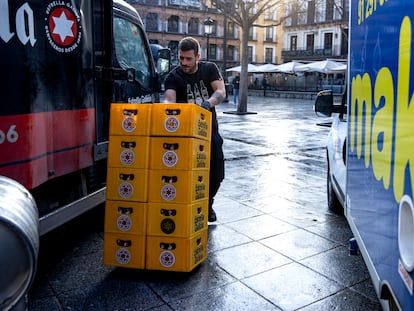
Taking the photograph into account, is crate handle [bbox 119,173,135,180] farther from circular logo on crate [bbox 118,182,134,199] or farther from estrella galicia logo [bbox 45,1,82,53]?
estrella galicia logo [bbox 45,1,82,53]

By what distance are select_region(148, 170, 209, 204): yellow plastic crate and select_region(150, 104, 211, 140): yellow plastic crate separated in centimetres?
29

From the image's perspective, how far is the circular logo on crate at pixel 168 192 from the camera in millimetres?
3576

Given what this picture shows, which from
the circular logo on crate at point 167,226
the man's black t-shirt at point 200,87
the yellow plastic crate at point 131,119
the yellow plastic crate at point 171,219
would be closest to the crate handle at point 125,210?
the yellow plastic crate at point 171,219

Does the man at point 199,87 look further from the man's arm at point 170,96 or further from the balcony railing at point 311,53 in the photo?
the balcony railing at point 311,53

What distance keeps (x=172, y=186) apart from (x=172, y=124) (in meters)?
0.46

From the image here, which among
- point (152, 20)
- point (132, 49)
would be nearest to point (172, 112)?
point (132, 49)

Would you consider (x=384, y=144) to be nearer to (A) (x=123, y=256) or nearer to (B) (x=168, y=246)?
(B) (x=168, y=246)

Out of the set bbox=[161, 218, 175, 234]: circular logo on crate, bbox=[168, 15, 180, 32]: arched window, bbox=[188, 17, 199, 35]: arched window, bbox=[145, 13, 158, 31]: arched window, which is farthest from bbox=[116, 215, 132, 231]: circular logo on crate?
bbox=[188, 17, 199, 35]: arched window

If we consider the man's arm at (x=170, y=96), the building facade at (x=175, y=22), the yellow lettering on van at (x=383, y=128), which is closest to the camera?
the yellow lettering on van at (x=383, y=128)

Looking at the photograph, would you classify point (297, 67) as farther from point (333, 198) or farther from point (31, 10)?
point (31, 10)

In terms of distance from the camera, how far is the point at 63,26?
12.1 ft

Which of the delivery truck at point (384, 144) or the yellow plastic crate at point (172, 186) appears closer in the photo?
the delivery truck at point (384, 144)

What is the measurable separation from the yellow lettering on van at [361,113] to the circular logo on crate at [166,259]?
155 centimetres

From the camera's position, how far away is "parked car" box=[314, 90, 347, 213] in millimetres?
4762
